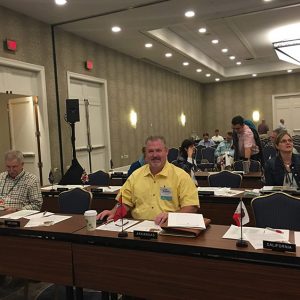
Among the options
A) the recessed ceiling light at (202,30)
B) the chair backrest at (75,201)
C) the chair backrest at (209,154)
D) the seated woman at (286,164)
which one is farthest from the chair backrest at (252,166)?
the recessed ceiling light at (202,30)

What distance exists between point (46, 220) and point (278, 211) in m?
1.80

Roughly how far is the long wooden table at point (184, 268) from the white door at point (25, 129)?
4.89m

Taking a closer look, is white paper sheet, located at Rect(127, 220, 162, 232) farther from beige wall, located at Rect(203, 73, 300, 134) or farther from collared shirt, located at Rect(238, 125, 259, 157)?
beige wall, located at Rect(203, 73, 300, 134)

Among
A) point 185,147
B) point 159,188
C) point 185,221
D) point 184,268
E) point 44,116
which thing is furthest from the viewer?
point 44,116

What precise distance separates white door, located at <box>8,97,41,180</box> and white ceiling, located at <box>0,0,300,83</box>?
169cm

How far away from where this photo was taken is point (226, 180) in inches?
178

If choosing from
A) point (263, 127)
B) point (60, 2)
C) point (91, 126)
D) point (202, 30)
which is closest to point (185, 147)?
point (60, 2)

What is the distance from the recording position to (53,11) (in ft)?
20.9

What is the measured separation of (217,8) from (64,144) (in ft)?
13.4

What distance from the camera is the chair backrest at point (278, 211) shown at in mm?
2664

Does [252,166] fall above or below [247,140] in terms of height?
below

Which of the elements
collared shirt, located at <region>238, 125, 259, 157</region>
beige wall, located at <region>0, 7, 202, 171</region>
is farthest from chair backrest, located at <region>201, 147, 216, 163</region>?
collared shirt, located at <region>238, 125, 259, 157</region>

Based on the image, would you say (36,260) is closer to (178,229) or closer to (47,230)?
(47,230)

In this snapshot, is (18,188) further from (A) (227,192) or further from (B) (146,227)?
(A) (227,192)
